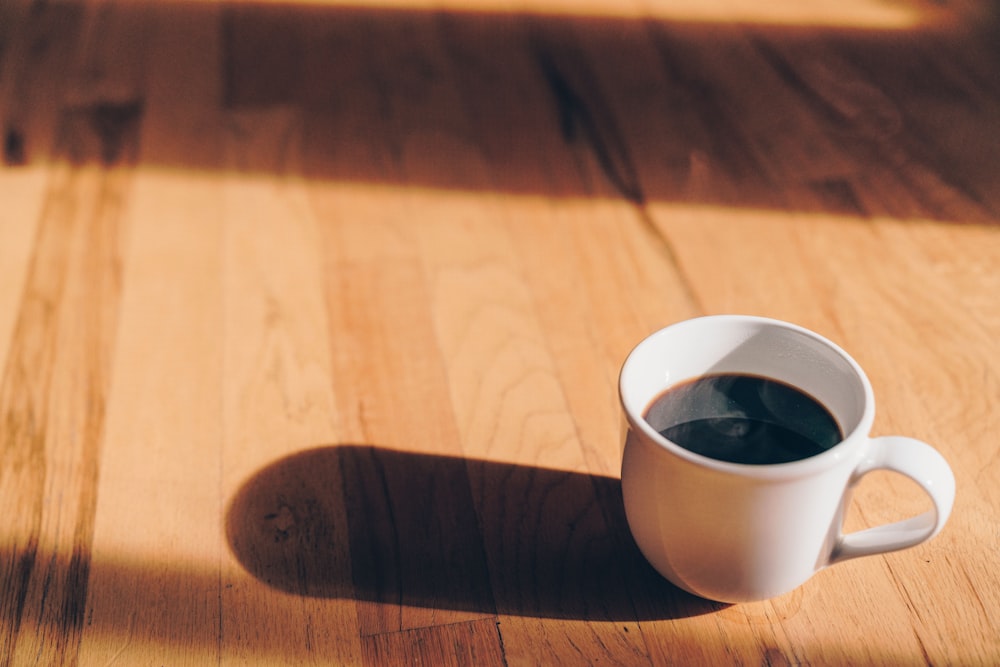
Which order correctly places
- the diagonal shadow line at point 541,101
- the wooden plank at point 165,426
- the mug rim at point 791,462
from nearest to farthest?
1. the mug rim at point 791,462
2. the wooden plank at point 165,426
3. the diagonal shadow line at point 541,101

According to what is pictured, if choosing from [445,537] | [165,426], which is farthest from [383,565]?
[165,426]

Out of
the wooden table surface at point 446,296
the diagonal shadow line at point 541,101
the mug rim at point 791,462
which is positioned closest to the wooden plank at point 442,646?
the wooden table surface at point 446,296

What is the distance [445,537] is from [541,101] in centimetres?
56

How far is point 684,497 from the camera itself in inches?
17.7

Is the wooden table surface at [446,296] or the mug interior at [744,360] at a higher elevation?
the mug interior at [744,360]

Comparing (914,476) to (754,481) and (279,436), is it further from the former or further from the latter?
(279,436)

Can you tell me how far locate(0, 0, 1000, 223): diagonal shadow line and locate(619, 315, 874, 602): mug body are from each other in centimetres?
35

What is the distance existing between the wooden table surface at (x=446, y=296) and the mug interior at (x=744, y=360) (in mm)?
106

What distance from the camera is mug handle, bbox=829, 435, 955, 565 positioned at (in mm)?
440

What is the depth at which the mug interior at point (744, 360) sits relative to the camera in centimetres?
48

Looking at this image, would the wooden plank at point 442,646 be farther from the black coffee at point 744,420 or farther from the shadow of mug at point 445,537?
the black coffee at point 744,420

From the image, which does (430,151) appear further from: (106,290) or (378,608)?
(378,608)

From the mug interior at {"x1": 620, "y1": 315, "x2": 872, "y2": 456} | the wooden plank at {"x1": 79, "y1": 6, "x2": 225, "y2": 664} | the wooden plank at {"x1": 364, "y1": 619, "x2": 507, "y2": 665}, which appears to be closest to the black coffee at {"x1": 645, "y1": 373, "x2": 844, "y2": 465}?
the mug interior at {"x1": 620, "y1": 315, "x2": 872, "y2": 456}

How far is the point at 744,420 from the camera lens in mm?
500
